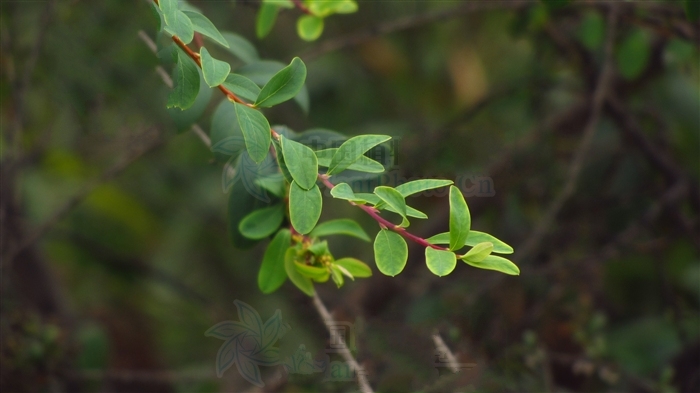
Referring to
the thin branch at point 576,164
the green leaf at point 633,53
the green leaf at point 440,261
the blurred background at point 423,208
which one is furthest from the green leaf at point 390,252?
the green leaf at point 633,53

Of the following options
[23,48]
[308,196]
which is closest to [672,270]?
[308,196]

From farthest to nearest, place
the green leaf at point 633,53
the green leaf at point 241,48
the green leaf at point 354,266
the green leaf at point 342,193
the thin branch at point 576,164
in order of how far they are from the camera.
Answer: the green leaf at point 633,53 → the thin branch at point 576,164 → the green leaf at point 241,48 → the green leaf at point 354,266 → the green leaf at point 342,193

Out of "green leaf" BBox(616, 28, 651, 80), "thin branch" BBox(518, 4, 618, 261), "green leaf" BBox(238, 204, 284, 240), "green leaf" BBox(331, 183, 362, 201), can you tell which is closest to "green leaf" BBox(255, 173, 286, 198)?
"green leaf" BBox(238, 204, 284, 240)

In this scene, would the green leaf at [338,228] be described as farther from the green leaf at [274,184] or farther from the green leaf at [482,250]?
the green leaf at [482,250]

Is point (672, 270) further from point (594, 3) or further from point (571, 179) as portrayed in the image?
point (594, 3)

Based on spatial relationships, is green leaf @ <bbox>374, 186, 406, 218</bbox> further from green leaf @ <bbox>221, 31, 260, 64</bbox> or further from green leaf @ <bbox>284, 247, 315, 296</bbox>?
green leaf @ <bbox>221, 31, 260, 64</bbox>

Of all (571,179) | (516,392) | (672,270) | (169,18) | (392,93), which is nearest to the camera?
(169,18)
